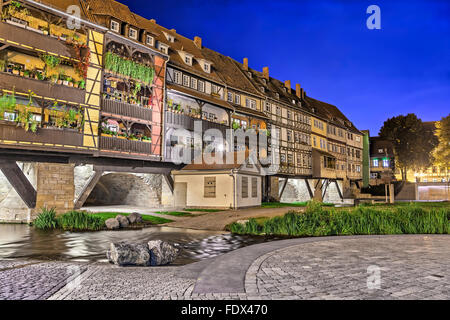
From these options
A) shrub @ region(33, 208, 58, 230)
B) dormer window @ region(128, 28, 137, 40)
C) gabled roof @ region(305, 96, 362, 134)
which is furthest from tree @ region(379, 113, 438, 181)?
shrub @ region(33, 208, 58, 230)

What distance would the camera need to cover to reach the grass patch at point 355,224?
13867 millimetres

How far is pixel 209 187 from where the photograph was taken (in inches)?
1066

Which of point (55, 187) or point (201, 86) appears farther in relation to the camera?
point (201, 86)

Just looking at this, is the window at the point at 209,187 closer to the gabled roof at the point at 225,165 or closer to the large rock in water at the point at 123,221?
the gabled roof at the point at 225,165

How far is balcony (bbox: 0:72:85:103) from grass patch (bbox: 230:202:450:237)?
47.0 ft

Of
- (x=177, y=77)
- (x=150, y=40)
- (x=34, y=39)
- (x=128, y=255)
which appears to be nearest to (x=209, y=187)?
(x=177, y=77)

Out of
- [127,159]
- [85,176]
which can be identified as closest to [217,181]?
[127,159]

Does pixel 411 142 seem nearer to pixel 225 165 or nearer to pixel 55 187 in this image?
pixel 225 165

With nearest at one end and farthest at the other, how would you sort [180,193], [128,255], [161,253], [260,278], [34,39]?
[260,278] → [128,255] → [161,253] → [34,39] → [180,193]

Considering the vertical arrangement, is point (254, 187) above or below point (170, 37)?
below

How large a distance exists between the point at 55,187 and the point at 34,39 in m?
9.16

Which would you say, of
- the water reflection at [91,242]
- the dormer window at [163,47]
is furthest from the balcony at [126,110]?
the water reflection at [91,242]

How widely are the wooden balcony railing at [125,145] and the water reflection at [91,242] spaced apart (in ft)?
27.2
